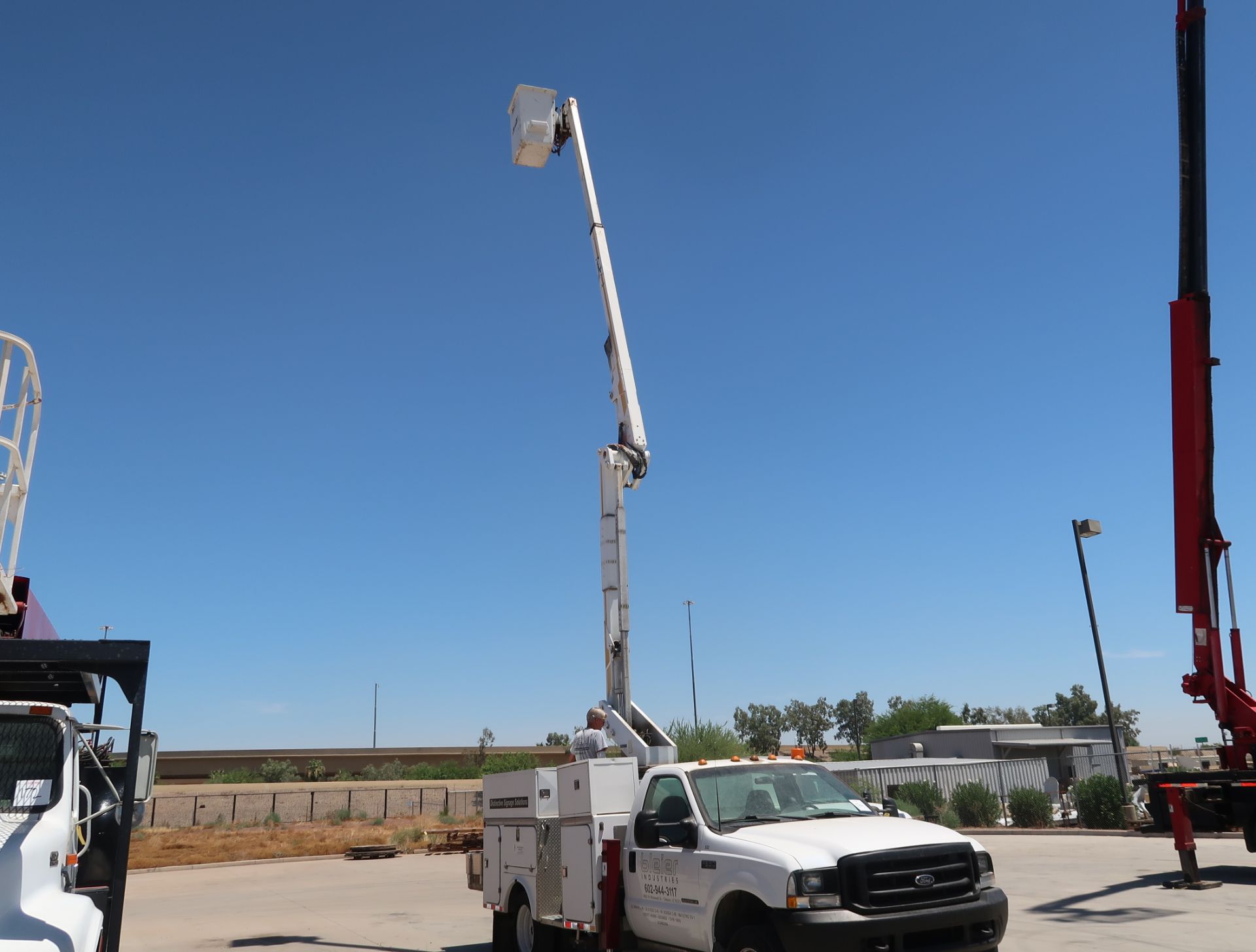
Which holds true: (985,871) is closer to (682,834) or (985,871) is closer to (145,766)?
(682,834)

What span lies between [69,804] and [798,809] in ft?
17.3

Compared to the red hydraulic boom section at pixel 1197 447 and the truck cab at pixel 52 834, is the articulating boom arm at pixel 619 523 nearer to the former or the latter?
the truck cab at pixel 52 834

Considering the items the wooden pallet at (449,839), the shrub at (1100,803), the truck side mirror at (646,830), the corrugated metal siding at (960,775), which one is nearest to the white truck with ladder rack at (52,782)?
the truck side mirror at (646,830)

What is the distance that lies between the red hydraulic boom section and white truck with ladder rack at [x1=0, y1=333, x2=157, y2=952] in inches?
516

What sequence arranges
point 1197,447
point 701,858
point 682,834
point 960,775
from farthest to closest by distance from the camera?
point 960,775, point 1197,447, point 682,834, point 701,858

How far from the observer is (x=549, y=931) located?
31.8 ft

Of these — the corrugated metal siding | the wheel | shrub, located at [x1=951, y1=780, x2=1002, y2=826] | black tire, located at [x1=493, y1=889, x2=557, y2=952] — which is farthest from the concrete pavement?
the corrugated metal siding

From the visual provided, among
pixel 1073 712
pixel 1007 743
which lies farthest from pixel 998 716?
pixel 1007 743

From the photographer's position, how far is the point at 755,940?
262 inches

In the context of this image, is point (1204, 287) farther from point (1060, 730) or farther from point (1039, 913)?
point (1060, 730)

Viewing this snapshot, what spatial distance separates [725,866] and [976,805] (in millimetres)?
22618

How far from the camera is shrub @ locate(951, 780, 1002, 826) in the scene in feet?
87.9

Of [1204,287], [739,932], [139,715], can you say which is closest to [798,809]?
[739,932]

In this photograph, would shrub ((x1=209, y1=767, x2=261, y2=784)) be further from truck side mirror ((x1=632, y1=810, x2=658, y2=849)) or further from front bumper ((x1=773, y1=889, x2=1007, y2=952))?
front bumper ((x1=773, y1=889, x2=1007, y2=952))
